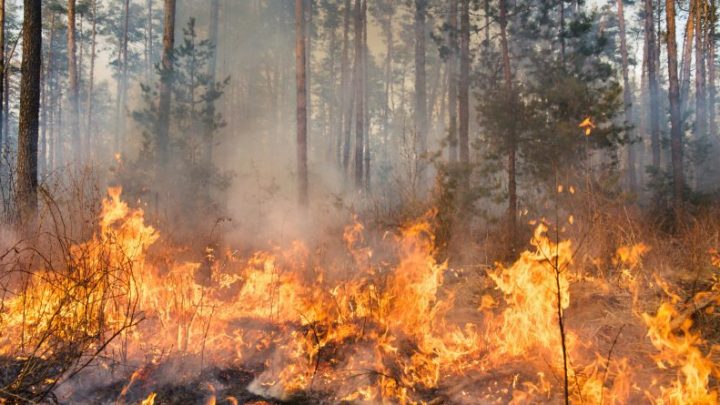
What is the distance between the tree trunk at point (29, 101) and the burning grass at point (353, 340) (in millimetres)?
2874

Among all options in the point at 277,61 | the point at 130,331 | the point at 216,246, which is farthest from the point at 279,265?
the point at 277,61

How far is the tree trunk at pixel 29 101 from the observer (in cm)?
779

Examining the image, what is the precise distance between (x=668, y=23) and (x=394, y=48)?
25616mm

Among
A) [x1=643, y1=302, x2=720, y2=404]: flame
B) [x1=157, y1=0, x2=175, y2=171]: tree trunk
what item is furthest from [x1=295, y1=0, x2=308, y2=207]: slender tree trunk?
[x1=643, y1=302, x2=720, y2=404]: flame

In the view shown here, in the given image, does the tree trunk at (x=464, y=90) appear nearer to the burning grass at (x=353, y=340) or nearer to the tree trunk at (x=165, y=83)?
the burning grass at (x=353, y=340)

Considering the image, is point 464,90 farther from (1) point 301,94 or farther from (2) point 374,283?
(2) point 374,283

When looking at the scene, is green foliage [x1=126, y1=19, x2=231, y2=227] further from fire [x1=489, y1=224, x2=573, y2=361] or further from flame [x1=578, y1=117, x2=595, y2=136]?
fire [x1=489, y1=224, x2=573, y2=361]

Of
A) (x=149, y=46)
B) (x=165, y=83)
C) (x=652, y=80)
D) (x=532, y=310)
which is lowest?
(x=532, y=310)

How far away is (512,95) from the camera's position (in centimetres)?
1008

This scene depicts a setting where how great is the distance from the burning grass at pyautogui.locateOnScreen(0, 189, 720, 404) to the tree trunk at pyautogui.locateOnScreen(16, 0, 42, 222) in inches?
113

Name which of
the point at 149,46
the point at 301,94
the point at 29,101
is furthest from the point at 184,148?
the point at 149,46

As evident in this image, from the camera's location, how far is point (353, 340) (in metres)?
4.79

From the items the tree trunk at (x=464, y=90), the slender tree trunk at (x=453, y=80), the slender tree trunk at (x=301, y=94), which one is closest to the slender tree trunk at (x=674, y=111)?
the tree trunk at (x=464, y=90)

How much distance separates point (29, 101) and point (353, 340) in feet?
25.4
